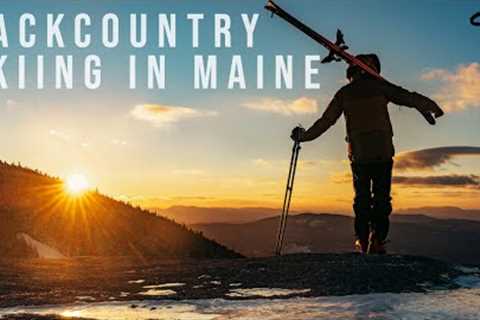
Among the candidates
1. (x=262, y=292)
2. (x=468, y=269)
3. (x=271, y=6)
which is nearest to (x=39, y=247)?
(x=271, y=6)

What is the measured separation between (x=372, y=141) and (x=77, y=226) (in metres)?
11.4

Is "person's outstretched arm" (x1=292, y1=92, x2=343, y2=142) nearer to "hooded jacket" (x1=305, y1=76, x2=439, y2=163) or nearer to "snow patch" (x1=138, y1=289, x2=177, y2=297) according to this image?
"hooded jacket" (x1=305, y1=76, x2=439, y2=163)

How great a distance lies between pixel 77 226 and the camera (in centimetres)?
1995

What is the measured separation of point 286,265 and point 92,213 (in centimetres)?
1453

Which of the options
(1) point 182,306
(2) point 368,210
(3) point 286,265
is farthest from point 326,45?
(1) point 182,306

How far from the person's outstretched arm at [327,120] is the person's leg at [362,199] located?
760mm

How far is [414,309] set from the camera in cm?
562

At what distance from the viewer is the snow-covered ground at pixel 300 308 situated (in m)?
5.43

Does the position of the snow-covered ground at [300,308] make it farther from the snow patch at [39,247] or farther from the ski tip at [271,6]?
the snow patch at [39,247]

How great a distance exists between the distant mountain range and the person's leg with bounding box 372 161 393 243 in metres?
8.63

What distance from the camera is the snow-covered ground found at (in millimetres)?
5430

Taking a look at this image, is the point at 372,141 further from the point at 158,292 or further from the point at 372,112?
the point at 158,292

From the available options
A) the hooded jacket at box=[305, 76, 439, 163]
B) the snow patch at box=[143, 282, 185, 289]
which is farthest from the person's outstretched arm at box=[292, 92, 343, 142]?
the snow patch at box=[143, 282, 185, 289]

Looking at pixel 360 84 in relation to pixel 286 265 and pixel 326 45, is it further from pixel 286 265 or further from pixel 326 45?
pixel 286 265
